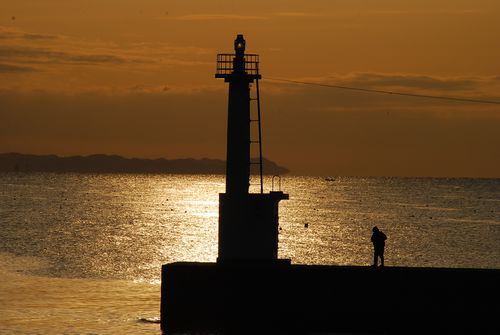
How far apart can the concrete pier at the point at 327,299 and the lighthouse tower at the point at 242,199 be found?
2112mm

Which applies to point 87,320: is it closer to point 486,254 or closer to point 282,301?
point 282,301

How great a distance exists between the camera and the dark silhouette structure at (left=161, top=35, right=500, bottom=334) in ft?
115

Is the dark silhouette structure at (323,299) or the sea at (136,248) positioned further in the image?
the sea at (136,248)

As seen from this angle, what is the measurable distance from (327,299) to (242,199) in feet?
18.1

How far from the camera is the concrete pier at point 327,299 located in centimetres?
3497

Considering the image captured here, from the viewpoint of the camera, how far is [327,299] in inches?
1409

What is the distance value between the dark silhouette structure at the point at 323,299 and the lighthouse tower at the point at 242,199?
2.47 feet

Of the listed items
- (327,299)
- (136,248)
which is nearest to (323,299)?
(327,299)

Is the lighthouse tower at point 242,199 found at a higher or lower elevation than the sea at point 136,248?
higher

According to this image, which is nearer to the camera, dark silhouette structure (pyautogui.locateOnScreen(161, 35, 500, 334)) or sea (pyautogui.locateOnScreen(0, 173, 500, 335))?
dark silhouette structure (pyautogui.locateOnScreen(161, 35, 500, 334))

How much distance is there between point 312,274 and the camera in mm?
35875

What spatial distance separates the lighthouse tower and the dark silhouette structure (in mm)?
754

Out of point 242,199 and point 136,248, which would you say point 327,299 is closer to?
point 242,199

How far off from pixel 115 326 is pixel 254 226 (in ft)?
21.1
